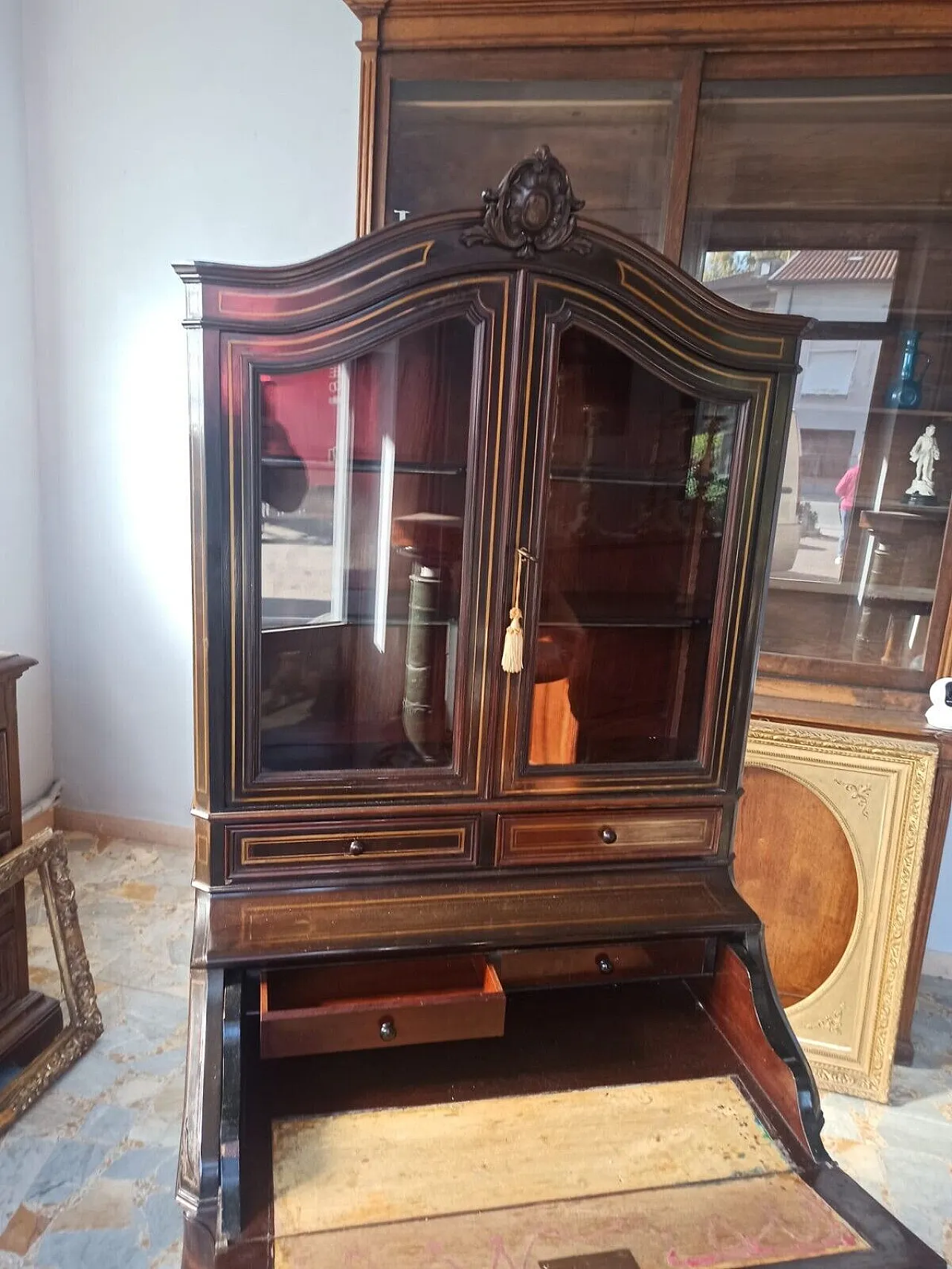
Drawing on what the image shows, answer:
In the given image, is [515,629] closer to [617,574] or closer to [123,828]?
[617,574]

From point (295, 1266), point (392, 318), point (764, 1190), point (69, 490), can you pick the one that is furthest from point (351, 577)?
point (69, 490)

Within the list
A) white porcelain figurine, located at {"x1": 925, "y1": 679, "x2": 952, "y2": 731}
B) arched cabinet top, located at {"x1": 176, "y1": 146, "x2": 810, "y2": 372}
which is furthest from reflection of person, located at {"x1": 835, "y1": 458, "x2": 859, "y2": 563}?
arched cabinet top, located at {"x1": 176, "y1": 146, "x2": 810, "y2": 372}

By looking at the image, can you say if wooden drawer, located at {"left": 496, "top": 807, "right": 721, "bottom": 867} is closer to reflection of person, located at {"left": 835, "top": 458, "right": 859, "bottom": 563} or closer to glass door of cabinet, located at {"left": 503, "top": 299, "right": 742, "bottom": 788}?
glass door of cabinet, located at {"left": 503, "top": 299, "right": 742, "bottom": 788}

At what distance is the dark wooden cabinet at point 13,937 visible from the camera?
5.11 ft

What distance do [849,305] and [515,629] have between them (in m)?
1.23

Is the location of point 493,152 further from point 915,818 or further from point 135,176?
point 915,818

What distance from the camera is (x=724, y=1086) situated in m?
1.07

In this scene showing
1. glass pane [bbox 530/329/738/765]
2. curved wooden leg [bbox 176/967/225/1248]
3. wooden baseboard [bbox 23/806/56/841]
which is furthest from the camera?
wooden baseboard [bbox 23/806/56/841]

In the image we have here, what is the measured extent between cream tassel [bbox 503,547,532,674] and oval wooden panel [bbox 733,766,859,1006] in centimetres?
86

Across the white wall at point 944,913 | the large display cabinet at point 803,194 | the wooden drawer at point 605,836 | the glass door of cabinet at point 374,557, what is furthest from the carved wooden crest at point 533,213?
the white wall at point 944,913

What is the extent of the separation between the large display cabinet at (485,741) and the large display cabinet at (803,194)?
0.58 m

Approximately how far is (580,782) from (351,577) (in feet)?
1.54

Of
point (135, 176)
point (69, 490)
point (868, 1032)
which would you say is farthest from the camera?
point (69, 490)

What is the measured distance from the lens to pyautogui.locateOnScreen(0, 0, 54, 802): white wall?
2.02 m
